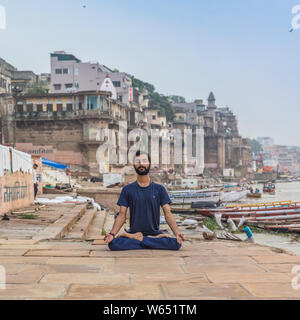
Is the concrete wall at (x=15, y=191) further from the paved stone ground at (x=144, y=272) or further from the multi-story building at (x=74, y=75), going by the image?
the multi-story building at (x=74, y=75)

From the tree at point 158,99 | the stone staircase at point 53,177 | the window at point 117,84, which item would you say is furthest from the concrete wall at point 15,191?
the tree at point 158,99

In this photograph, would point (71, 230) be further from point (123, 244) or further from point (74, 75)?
point (74, 75)

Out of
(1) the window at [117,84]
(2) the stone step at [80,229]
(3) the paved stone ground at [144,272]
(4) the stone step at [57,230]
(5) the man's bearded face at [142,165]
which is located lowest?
(2) the stone step at [80,229]

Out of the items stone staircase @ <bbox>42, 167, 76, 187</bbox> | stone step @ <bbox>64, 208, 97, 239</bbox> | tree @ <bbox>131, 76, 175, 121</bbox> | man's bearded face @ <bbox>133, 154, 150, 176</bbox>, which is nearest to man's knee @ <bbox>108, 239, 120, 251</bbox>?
man's bearded face @ <bbox>133, 154, 150, 176</bbox>

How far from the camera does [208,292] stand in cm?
342

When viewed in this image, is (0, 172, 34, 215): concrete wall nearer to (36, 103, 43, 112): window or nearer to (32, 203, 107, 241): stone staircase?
(32, 203, 107, 241): stone staircase

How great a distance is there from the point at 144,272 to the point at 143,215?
4.29ft

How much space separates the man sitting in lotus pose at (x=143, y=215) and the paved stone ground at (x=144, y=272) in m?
0.14

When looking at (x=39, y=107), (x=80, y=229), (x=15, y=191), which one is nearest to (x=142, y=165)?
(x=80, y=229)

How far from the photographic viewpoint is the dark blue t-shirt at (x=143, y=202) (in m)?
5.41

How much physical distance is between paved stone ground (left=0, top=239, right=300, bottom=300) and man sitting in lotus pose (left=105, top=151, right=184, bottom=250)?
0.14m

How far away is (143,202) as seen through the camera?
5406 millimetres

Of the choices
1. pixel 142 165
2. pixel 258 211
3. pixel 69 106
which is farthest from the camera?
pixel 69 106

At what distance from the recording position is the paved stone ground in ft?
11.1
